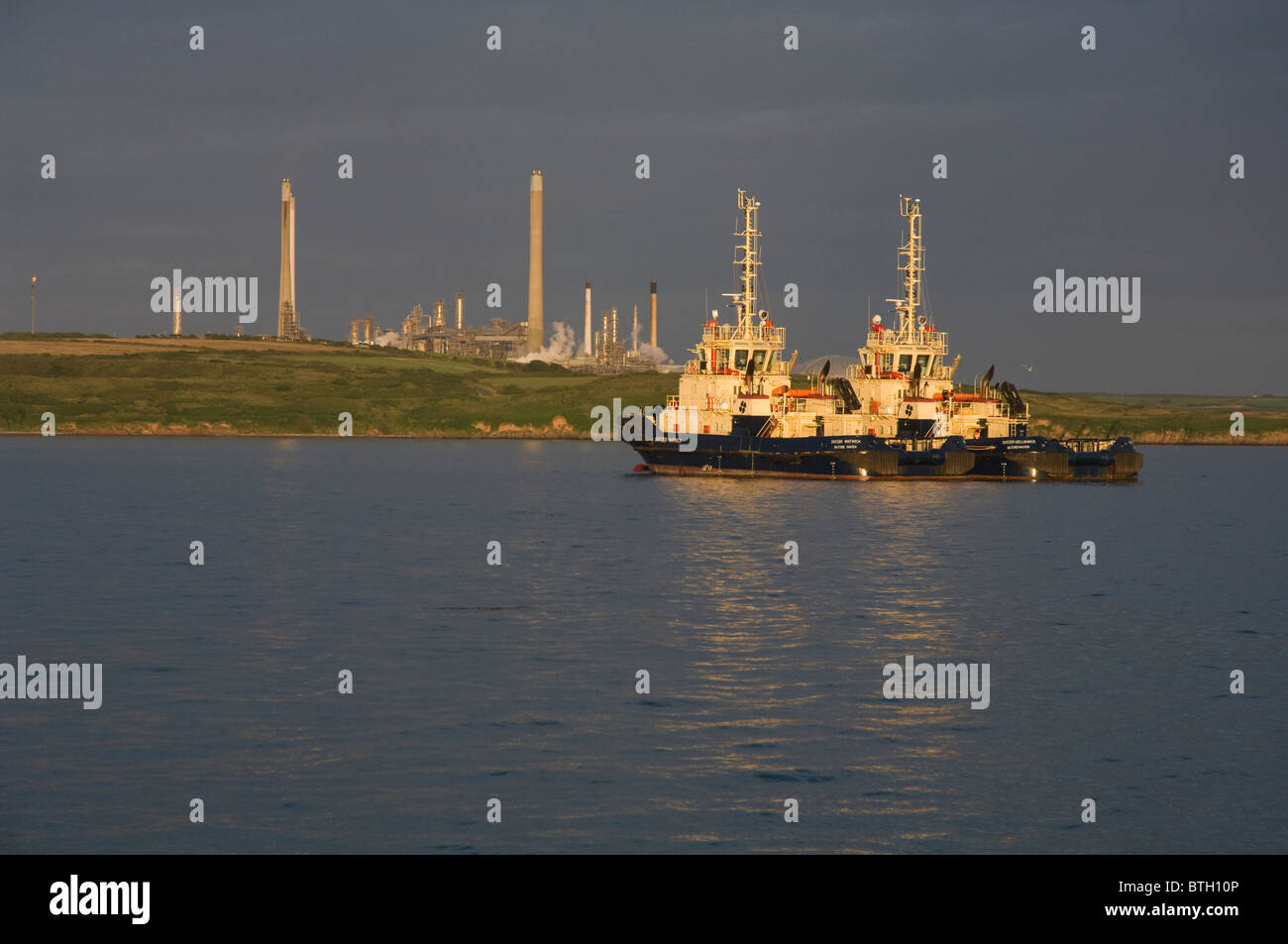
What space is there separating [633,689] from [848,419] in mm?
80670

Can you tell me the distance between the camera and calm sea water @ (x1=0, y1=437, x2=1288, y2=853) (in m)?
21.7

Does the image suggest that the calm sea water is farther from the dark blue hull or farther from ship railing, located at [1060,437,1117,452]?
ship railing, located at [1060,437,1117,452]

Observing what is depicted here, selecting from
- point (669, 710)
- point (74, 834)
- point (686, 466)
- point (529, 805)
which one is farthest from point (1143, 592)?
point (686, 466)

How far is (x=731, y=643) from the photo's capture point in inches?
1479

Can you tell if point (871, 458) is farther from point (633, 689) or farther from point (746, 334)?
point (633, 689)

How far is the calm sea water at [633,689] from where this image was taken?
2172cm

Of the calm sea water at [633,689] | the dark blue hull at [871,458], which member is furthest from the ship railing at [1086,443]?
the calm sea water at [633,689]

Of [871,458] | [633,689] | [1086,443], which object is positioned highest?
[1086,443]

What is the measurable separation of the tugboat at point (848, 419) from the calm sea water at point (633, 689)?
31.2 m

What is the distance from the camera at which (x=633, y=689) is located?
102 ft

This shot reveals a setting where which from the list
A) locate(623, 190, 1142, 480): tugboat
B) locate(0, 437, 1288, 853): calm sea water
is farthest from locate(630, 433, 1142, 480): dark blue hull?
locate(0, 437, 1288, 853): calm sea water

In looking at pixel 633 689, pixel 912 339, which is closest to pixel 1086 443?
pixel 912 339
